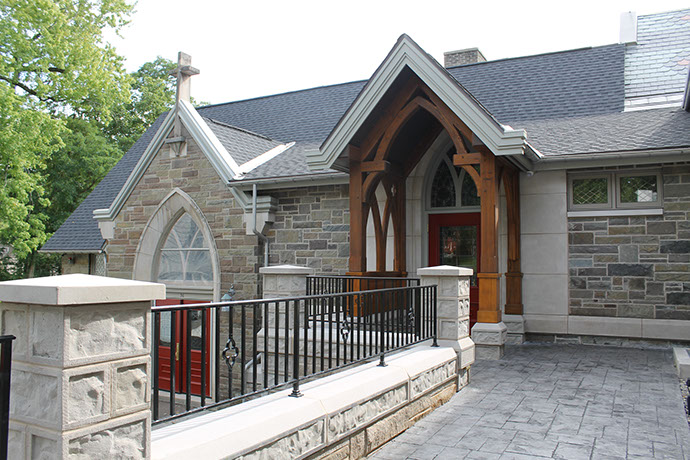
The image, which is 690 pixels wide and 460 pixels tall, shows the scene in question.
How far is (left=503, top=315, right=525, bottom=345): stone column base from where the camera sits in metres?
9.40

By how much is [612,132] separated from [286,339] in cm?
751

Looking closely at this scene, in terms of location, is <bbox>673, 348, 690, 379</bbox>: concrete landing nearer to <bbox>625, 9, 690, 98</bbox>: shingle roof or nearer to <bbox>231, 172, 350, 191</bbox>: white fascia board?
<bbox>625, 9, 690, 98</bbox>: shingle roof

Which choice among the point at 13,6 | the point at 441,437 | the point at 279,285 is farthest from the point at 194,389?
the point at 13,6

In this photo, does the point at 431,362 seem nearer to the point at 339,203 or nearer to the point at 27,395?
the point at 27,395

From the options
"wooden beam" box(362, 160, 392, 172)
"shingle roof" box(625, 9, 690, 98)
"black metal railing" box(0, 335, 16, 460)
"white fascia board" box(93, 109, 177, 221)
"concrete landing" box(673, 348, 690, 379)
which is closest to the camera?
"black metal railing" box(0, 335, 16, 460)

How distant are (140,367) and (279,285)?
5.54 m

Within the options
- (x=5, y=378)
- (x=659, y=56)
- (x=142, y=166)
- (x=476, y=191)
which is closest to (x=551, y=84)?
(x=659, y=56)

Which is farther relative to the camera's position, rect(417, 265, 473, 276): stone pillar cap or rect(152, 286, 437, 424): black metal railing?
rect(417, 265, 473, 276): stone pillar cap

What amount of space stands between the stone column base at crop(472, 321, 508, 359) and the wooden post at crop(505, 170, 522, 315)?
1.28 m

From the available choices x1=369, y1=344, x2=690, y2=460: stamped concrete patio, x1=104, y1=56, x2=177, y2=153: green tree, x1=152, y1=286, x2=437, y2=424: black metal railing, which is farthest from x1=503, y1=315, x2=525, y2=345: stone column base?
x1=104, y1=56, x2=177, y2=153: green tree

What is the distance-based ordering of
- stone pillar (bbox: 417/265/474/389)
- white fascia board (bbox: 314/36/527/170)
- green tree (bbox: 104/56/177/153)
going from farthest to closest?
green tree (bbox: 104/56/177/153)
white fascia board (bbox: 314/36/527/170)
stone pillar (bbox: 417/265/474/389)

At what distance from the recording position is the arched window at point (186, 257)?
1230 cm

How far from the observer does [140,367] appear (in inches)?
108

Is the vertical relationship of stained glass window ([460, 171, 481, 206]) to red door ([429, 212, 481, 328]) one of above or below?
above
